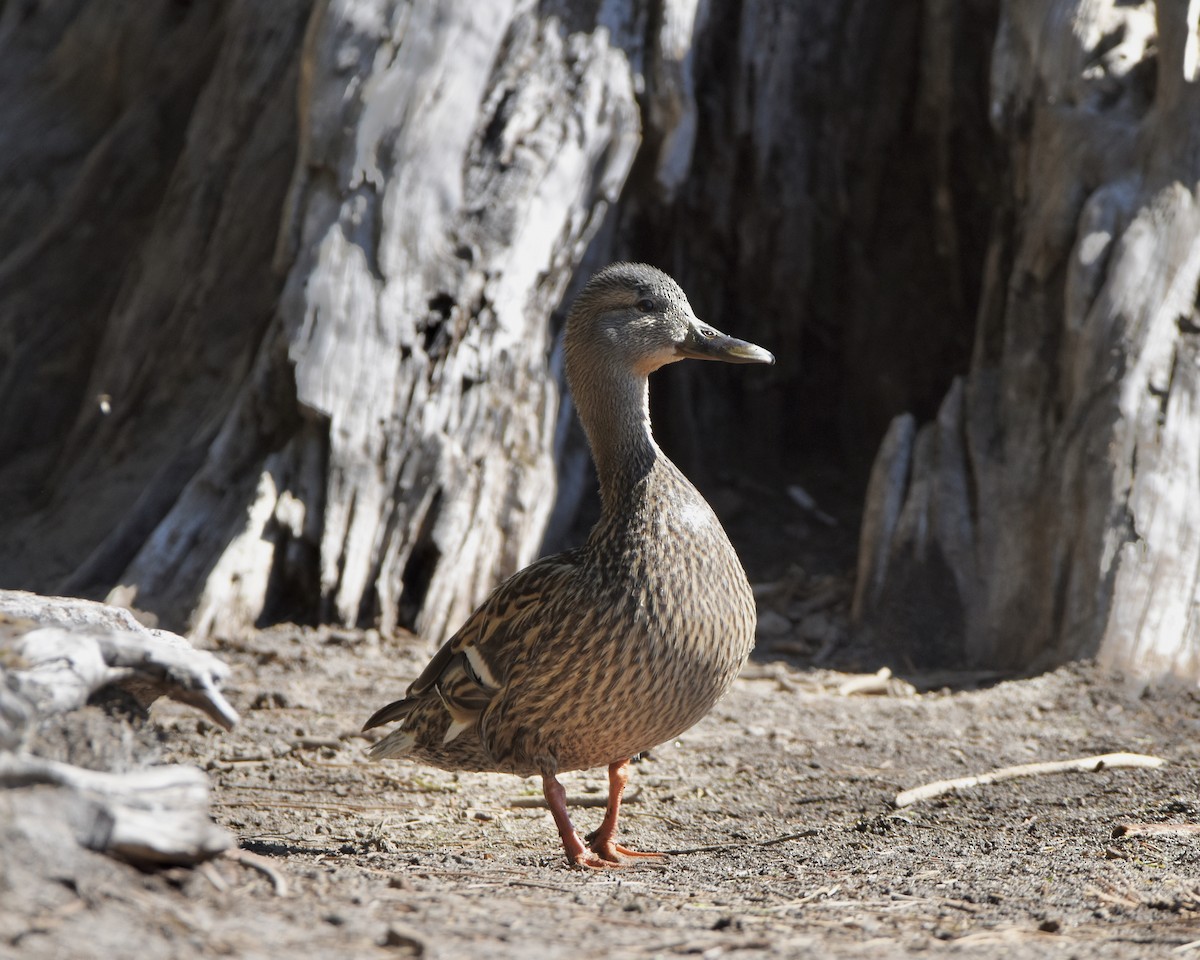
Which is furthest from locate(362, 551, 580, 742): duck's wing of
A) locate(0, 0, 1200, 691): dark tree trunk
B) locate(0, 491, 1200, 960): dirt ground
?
locate(0, 0, 1200, 691): dark tree trunk

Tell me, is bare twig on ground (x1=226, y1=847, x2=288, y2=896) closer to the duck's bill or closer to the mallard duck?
the mallard duck

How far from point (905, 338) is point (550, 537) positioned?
2.88 meters

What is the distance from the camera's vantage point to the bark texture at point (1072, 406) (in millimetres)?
5992

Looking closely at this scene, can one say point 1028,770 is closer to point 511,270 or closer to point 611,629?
point 611,629

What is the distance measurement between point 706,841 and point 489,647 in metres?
0.92

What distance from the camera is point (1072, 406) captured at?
6.36 meters

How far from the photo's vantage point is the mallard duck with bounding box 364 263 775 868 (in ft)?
12.9

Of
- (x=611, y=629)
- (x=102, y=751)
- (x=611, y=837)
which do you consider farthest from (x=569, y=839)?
(x=102, y=751)

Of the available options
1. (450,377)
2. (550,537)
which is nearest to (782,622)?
(550,537)

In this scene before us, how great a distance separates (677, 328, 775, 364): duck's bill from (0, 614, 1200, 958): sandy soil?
1545mm

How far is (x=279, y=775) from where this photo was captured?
482cm

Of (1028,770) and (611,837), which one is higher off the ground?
(1028,770)

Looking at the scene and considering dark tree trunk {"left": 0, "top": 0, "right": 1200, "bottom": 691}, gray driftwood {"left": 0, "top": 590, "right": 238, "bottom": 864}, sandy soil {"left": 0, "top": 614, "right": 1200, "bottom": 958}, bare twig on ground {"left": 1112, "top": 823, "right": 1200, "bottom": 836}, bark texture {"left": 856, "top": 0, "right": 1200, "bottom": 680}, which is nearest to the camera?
gray driftwood {"left": 0, "top": 590, "right": 238, "bottom": 864}

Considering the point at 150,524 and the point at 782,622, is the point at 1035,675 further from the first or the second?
the point at 150,524
